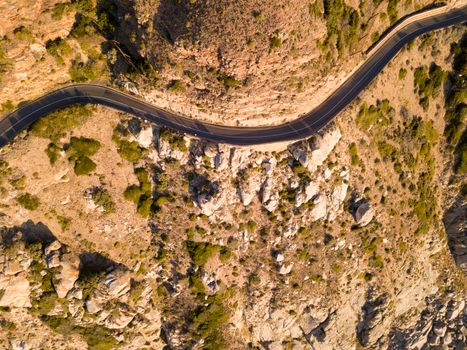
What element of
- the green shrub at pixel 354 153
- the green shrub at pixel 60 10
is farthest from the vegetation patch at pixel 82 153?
the green shrub at pixel 354 153

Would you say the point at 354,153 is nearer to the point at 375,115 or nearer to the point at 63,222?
the point at 375,115

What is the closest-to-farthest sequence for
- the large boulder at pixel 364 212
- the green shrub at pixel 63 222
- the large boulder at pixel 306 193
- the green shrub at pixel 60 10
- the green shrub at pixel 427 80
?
the green shrub at pixel 60 10
the large boulder at pixel 306 193
the green shrub at pixel 63 222
the large boulder at pixel 364 212
the green shrub at pixel 427 80

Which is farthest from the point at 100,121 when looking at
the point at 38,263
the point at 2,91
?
the point at 38,263

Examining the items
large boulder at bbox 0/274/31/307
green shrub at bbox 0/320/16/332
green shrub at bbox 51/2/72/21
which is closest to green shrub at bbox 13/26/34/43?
green shrub at bbox 51/2/72/21

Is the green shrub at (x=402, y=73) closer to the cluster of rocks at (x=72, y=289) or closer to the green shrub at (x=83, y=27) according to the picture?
the green shrub at (x=83, y=27)

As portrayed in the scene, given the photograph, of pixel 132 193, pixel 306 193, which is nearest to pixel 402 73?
pixel 306 193
